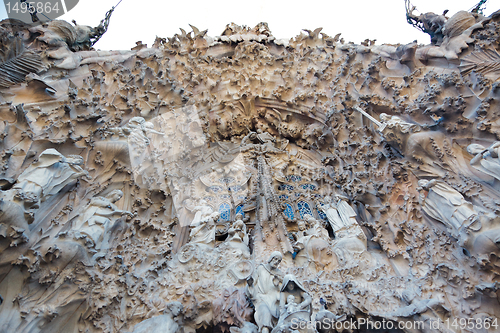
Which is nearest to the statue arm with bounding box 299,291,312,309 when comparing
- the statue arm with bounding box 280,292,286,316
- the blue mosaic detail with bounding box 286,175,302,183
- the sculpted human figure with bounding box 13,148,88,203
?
the statue arm with bounding box 280,292,286,316

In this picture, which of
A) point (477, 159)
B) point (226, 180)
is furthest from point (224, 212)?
point (477, 159)

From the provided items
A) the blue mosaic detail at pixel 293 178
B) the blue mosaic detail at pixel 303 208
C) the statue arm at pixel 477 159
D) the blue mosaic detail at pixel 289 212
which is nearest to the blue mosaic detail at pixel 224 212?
the blue mosaic detail at pixel 289 212

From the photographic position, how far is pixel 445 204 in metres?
4.23

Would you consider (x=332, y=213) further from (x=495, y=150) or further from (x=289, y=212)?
(x=495, y=150)

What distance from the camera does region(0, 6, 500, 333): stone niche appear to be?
3.53 metres

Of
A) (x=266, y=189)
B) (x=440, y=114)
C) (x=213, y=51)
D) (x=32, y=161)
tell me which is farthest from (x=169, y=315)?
(x=213, y=51)

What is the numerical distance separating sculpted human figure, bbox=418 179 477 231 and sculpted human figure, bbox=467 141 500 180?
0.45 m

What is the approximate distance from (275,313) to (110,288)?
6.64ft

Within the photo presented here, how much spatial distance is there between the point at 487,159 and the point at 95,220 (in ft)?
17.0

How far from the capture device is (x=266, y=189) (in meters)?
6.24

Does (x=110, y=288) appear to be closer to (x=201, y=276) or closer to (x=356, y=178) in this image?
(x=201, y=276)

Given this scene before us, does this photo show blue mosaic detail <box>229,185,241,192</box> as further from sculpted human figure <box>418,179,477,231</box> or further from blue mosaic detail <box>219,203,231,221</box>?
sculpted human figure <box>418,179,477,231</box>

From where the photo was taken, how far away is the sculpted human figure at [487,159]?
4.03 m

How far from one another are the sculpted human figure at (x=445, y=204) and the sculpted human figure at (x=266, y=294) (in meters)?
2.33
